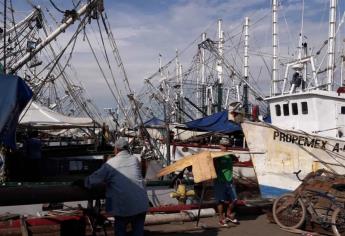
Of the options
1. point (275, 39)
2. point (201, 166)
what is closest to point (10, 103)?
point (201, 166)

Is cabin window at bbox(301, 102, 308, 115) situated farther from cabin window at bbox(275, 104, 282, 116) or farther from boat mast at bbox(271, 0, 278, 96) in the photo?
boat mast at bbox(271, 0, 278, 96)

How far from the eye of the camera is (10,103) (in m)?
7.95

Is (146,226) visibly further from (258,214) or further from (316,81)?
(316,81)

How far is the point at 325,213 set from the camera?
8703 millimetres

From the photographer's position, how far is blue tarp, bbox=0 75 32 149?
25.8 ft

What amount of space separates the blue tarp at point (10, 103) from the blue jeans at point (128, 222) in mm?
2883

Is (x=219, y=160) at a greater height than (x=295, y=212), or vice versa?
(x=219, y=160)

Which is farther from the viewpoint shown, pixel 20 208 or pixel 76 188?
pixel 20 208

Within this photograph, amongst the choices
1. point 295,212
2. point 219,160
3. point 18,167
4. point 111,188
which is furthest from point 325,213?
point 18,167

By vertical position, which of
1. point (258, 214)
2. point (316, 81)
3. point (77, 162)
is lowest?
point (258, 214)

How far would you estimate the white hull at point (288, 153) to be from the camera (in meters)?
13.4

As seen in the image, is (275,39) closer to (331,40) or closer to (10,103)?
(331,40)

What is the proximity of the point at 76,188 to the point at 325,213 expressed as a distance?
184 inches

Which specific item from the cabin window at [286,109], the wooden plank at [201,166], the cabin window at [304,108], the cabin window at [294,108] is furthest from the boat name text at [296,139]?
the wooden plank at [201,166]
